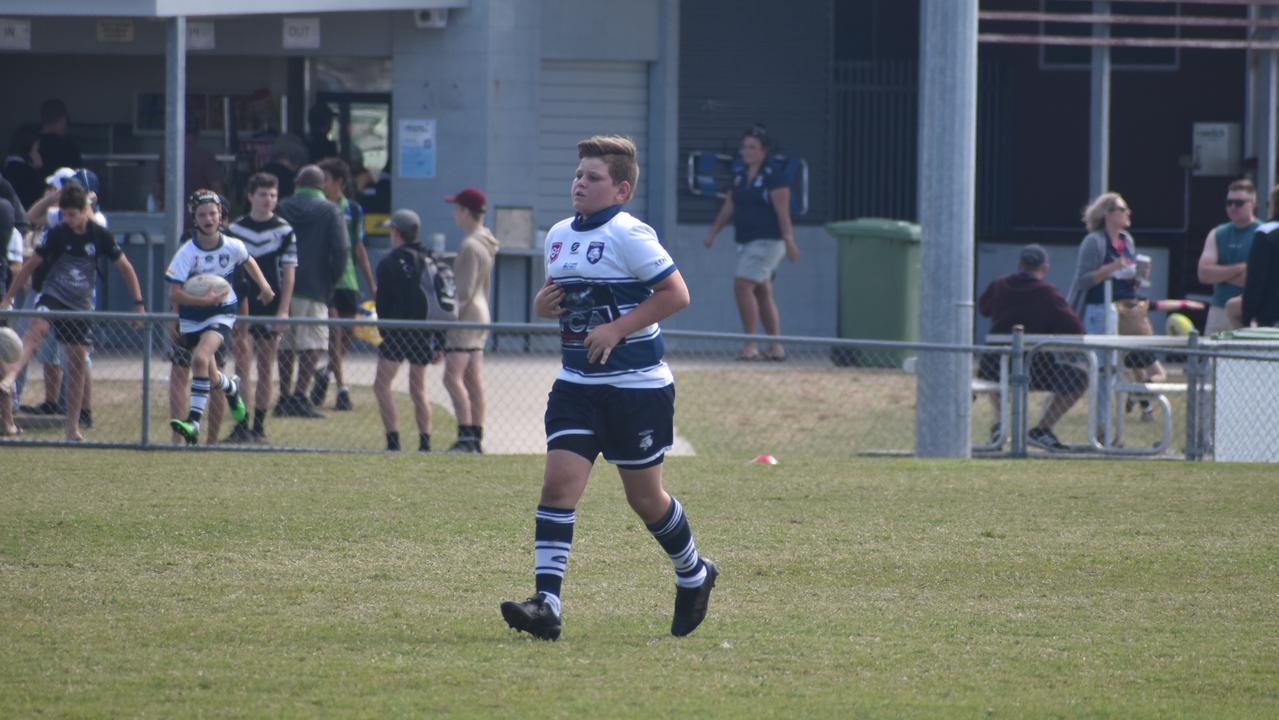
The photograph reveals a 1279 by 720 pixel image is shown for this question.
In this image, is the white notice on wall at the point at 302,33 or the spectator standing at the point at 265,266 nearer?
the spectator standing at the point at 265,266

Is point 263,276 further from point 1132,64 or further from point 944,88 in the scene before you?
point 1132,64

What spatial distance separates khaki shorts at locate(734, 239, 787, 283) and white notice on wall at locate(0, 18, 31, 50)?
7.22 meters

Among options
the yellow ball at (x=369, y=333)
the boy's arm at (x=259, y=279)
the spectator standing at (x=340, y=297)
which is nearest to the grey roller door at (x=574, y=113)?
the spectator standing at (x=340, y=297)

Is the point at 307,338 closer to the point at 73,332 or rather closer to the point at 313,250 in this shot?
the point at 313,250

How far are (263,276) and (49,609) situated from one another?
6.23 meters

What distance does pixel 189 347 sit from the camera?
11938 mm

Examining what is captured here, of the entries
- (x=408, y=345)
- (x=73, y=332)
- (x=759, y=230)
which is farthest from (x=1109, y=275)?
(x=73, y=332)

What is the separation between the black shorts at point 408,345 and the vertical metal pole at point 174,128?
406 cm

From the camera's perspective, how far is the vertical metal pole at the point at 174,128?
15523mm

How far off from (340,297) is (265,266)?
1.60 metres

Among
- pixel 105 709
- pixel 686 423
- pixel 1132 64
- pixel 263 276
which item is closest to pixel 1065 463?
pixel 686 423

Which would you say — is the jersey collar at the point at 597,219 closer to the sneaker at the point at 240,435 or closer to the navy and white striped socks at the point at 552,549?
the navy and white striped socks at the point at 552,549

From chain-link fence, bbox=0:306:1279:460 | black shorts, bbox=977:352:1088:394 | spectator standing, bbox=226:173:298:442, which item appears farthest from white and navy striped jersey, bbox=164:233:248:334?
black shorts, bbox=977:352:1088:394

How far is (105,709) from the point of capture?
5363 millimetres
